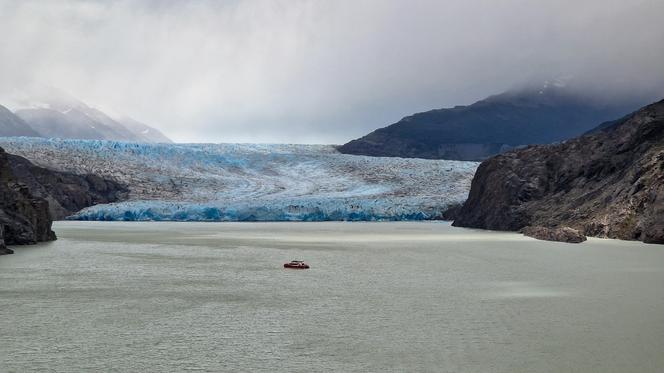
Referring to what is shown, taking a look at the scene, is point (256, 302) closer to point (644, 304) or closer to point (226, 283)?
point (226, 283)

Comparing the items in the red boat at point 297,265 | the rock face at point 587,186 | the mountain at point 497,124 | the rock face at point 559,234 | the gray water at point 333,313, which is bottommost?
the gray water at point 333,313

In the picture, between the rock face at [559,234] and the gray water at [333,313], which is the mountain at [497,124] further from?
the gray water at [333,313]

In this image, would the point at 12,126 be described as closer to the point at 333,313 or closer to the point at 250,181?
the point at 250,181

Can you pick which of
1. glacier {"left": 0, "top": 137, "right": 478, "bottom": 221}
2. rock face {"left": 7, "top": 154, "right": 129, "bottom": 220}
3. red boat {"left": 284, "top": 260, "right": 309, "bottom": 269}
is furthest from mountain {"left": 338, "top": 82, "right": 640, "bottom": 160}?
red boat {"left": 284, "top": 260, "right": 309, "bottom": 269}

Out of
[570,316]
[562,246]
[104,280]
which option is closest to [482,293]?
[570,316]

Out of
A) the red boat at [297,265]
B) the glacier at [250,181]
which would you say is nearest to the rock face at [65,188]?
the glacier at [250,181]

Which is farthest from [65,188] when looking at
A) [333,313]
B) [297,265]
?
[333,313]

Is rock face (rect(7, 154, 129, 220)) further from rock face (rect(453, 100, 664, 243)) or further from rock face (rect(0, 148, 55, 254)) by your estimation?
rock face (rect(453, 100, 664, 243))
